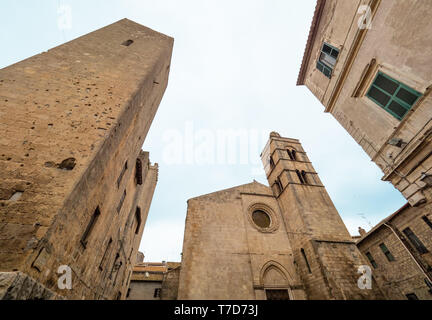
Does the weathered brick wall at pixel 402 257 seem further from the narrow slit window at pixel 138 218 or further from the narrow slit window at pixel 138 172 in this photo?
the narrow slit window at pixel 138 218

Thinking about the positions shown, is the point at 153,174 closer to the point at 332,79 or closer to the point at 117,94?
the point at 117,94

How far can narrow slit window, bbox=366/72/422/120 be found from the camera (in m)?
4.16

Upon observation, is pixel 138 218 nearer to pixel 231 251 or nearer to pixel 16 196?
pixel 231 251

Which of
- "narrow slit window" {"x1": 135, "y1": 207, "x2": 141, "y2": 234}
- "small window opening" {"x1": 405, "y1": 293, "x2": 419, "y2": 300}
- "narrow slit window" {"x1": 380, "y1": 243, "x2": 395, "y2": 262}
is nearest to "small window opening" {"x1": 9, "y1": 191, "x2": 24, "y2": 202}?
"narrow slit window" {"x1": 135, "y1": 207, "x2": 141, "y2": 234}

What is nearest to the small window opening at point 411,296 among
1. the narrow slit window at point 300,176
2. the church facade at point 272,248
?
the church facade at point 272,248

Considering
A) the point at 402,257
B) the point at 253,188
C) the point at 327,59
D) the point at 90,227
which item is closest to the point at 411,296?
the point at 402,257

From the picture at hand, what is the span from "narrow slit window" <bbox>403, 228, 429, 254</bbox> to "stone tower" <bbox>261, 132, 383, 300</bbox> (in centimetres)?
353

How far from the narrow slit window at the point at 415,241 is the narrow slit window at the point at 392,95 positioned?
35.6 ft

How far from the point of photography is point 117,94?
5414mm

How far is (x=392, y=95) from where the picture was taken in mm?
4566

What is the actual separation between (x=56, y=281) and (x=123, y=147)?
3.71 metres

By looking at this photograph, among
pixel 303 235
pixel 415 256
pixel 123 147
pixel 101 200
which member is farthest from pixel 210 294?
pixel 415 256

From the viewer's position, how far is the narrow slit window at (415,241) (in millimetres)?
10297

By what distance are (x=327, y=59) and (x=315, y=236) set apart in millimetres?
8937
